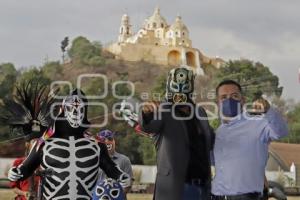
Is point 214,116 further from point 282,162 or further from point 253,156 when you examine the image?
point 282,162

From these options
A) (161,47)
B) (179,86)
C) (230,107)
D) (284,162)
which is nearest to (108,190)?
(179,86)

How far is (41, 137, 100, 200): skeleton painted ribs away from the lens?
5957 mm

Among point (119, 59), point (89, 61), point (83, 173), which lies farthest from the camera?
point (119, 59)

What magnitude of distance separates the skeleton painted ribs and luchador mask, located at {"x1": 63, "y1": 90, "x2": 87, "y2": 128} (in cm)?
15

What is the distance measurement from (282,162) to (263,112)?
118 feet

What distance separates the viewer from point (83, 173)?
600 centimetres

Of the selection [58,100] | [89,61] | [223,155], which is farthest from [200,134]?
[89,61]

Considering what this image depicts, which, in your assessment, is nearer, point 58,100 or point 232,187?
point 232,187

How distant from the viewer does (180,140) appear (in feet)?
18.3

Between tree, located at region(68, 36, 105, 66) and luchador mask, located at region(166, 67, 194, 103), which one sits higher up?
tree, located at region(68, 36, 105, 66)

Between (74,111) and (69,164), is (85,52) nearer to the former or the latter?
(74,111)

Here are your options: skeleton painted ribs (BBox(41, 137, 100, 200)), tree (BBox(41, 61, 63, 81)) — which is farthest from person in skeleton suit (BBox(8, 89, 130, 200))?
tree (BBox(41, 61, 63, 81))

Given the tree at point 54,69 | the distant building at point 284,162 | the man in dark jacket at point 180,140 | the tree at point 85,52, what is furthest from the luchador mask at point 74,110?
the tree at point 85,52

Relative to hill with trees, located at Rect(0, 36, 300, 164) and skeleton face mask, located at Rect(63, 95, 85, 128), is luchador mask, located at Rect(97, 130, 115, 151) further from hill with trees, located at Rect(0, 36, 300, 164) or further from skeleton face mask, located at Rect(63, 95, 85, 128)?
hill with trees, located at Rect(0, 36, 300, 164)
